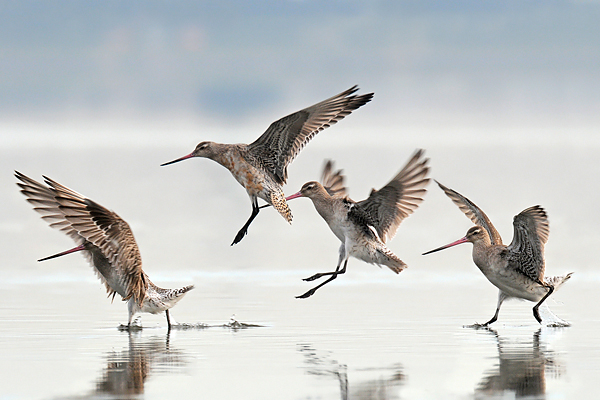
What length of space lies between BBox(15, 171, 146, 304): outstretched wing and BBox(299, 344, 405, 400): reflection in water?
8.37 ft

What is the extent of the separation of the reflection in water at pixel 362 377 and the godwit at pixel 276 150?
3606 mm

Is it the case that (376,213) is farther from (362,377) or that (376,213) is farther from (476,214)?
(362,377)

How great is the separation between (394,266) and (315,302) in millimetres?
2149

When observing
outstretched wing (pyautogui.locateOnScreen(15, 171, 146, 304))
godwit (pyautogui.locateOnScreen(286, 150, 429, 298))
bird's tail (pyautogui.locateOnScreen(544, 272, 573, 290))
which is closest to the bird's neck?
godwit (pyautogui.locateOnScreen(286, 150, 429, 298))

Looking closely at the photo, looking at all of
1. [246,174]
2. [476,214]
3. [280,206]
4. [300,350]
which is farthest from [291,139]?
[300,350]

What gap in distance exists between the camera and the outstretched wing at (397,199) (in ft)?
37.1

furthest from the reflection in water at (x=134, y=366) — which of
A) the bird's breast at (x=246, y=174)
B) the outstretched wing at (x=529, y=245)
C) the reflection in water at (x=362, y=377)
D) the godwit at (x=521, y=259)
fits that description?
the outstretched wing at (x=529, y=245)

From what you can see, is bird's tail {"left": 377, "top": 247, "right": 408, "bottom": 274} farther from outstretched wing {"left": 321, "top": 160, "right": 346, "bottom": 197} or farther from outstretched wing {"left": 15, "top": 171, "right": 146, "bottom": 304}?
outstretched wing {"left": 15, "top": 171, "right": 146, "bottom": 304}

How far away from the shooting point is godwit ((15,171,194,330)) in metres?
9.86

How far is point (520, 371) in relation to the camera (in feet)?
25.3

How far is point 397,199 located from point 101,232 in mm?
3439

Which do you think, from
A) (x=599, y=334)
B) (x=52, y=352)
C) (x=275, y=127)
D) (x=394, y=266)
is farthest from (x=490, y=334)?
(x=52, y=352)

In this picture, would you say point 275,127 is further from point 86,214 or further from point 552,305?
point 552,305

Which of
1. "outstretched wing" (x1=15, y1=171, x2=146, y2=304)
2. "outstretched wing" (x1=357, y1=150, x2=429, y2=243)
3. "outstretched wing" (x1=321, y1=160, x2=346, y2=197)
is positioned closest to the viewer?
"outstretched wing" (x1=15, y1=171, x2=146, y2=304)
